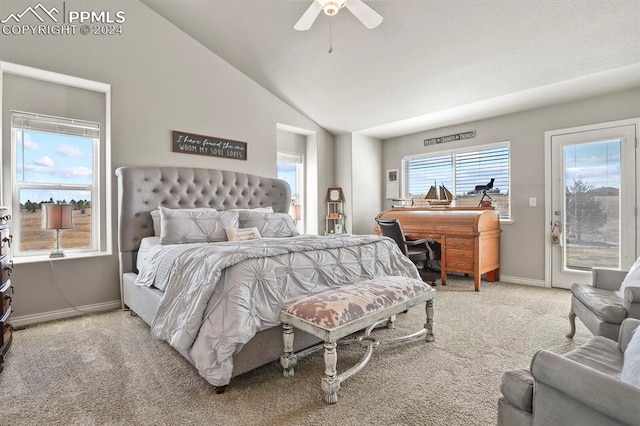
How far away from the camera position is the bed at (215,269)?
1830mm

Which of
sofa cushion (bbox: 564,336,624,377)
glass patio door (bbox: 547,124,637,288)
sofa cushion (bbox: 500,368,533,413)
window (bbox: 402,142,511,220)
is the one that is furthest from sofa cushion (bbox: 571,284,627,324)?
window (bbox: 402,142,511,220)

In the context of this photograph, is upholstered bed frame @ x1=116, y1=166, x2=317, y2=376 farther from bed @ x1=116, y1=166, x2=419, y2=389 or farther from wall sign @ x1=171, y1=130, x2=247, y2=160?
wall sign @ x1=171, y1=130, x2=247, y2=160

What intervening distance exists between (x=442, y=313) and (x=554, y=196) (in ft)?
8.13

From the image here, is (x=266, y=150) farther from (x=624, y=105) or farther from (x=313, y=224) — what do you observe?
(x=624, y=105)

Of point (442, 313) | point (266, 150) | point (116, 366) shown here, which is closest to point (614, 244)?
point (442, 313)

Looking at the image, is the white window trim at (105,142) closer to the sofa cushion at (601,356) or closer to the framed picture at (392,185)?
the sofa cushion at (601,356)

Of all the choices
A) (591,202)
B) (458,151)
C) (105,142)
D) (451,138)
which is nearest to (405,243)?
(458,151)

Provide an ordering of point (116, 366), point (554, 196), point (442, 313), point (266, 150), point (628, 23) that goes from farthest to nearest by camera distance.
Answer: point (266, 150)
point (554, 196)
point (442, 313)
point (628, 23)
point (116, 366)

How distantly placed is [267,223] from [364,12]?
91.1 inches

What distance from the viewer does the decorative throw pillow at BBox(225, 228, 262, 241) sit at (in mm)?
3281

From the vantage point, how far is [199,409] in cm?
166

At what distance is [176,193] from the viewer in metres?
3.80

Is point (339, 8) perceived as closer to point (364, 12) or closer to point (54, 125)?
point (364, 12)

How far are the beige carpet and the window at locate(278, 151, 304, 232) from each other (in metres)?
3.22
